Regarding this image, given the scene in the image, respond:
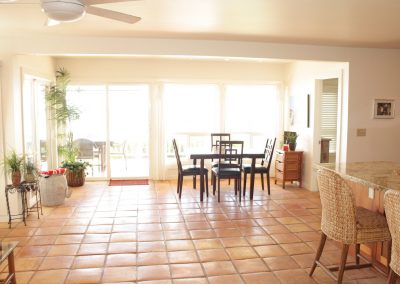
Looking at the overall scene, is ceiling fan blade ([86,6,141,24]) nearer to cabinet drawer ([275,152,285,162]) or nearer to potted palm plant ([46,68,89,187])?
potted palm plant ([46,68,89,187])

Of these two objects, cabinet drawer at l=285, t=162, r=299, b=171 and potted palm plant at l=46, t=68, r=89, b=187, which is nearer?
potted palm plant at l=46, t=68, r=89, b=187

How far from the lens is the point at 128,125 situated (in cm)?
715

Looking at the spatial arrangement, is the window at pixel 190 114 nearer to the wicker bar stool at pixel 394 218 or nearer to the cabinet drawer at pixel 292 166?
the cabinet drawer at pixel 292 166

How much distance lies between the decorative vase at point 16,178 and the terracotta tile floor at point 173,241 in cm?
53

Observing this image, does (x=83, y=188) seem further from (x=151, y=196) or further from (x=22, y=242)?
(x=22, y=242)

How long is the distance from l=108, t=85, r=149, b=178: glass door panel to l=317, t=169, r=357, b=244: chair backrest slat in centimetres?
491

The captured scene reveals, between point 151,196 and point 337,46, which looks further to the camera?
point 151,196

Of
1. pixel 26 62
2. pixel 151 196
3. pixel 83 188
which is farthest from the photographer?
pixel 83 188

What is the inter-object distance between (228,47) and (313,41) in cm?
115

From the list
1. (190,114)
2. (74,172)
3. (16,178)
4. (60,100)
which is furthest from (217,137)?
(16,178)

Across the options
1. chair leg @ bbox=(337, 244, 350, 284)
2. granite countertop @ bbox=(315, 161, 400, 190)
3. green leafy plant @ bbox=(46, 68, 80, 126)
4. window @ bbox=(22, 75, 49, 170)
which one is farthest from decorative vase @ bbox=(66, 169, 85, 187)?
chair leg @ bbox=(337, 244, 350, 284)

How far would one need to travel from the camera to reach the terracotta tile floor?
10.1 ft

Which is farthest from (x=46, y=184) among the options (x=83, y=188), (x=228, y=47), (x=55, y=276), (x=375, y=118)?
Result: (x=375, y=118)

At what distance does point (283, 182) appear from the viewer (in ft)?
21.1
